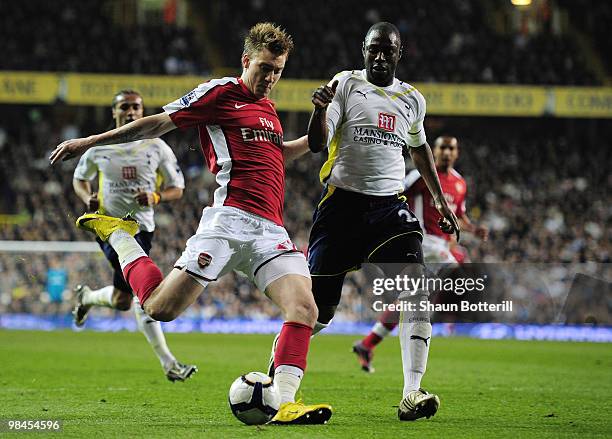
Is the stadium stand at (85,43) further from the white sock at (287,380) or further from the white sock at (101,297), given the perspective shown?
the white sock at (287,380)

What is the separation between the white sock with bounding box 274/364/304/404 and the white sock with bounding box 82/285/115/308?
4.31m

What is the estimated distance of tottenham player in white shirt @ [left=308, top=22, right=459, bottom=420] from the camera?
640 centimetres

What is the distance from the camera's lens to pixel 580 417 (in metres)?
6.26

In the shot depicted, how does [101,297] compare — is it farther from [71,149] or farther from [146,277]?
[71,149]

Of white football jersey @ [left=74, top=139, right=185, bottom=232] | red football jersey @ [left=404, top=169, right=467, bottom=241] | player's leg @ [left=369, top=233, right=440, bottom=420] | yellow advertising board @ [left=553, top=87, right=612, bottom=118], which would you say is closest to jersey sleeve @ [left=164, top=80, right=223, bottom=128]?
A: player's leg @ [left=369, top=233, right=440, bottom=420]

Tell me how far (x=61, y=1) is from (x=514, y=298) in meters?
16.6

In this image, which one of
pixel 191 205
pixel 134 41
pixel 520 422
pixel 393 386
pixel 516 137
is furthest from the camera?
pixel 516 137

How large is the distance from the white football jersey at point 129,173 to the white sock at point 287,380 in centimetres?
410

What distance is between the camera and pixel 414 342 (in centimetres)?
618

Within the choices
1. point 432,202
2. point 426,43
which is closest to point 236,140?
point 432,202

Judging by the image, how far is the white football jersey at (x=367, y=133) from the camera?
6508 millimetres

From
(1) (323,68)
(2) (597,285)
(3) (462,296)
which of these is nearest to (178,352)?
(3) (462,296)

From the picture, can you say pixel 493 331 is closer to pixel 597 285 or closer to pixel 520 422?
pixel 597 285

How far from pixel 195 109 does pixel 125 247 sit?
109cm
